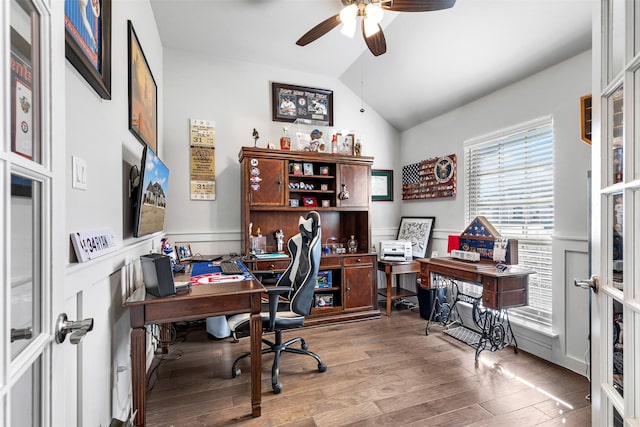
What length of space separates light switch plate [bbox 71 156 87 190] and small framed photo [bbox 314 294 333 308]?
2.69 m

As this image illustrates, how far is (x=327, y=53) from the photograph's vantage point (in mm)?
3414

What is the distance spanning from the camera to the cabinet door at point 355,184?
361cm

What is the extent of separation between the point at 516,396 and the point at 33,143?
2.81m

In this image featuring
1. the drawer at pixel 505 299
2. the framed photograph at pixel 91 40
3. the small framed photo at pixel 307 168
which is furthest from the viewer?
the small framed photo at pixel 307 168

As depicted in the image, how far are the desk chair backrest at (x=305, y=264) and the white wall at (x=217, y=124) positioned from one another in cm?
132

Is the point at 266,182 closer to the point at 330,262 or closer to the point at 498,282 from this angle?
the point at 330,262

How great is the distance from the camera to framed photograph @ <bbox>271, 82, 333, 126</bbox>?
3.72 meters

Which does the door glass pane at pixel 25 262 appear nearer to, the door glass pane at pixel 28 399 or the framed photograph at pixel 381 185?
the door glass pane at pixel 28 399

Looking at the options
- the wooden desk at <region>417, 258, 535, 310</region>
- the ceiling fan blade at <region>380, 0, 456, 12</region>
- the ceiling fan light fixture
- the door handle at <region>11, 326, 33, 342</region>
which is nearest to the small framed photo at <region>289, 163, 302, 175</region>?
the ceiling fan light fixture

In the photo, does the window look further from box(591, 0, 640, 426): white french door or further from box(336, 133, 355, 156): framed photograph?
box(591, 0, 640, 426): white french door

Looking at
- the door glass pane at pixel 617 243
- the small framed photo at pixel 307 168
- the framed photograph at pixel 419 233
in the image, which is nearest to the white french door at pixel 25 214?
the door glass pane at pixel 617 243

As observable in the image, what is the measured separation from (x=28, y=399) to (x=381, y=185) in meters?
4.11

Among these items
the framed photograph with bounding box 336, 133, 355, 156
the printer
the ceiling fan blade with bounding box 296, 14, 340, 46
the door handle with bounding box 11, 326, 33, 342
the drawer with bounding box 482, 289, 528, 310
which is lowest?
the drawer with bounding box 482, 289, 528, 310

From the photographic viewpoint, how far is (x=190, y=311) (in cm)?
166
